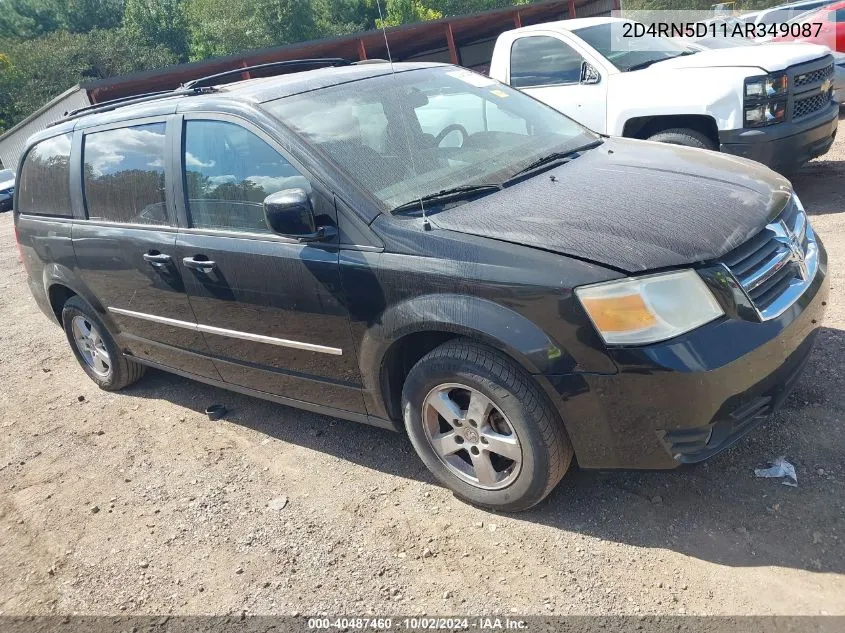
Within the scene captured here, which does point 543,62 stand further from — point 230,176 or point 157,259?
point 157,259

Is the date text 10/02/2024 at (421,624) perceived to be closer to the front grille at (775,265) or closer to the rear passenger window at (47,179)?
the front grille at (775,265)

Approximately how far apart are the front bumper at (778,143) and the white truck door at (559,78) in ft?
3.93

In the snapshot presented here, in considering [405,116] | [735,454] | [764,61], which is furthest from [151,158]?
[764,61]

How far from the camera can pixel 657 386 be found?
7.99ft

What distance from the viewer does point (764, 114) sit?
5961 mm

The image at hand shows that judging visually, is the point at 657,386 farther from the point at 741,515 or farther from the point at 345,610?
the point at 345,610

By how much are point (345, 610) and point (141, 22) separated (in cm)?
6559

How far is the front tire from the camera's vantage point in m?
Answer: 2.69

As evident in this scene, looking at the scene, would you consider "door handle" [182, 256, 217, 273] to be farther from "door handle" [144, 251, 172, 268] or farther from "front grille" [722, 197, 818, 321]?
"front grille" [722, 197, 818, 321]

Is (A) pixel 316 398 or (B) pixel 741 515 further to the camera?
(A) pixel 316 398

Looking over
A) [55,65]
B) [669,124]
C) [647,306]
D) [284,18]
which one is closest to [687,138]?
[669,124]

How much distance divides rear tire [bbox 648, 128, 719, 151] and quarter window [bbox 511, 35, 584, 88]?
1.09m

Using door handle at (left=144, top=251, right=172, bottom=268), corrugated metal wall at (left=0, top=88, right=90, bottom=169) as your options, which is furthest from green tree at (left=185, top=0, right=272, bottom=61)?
door handle at (left=144, top=251, right=172, bottom=268)

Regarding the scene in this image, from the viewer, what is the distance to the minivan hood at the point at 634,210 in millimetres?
2557
